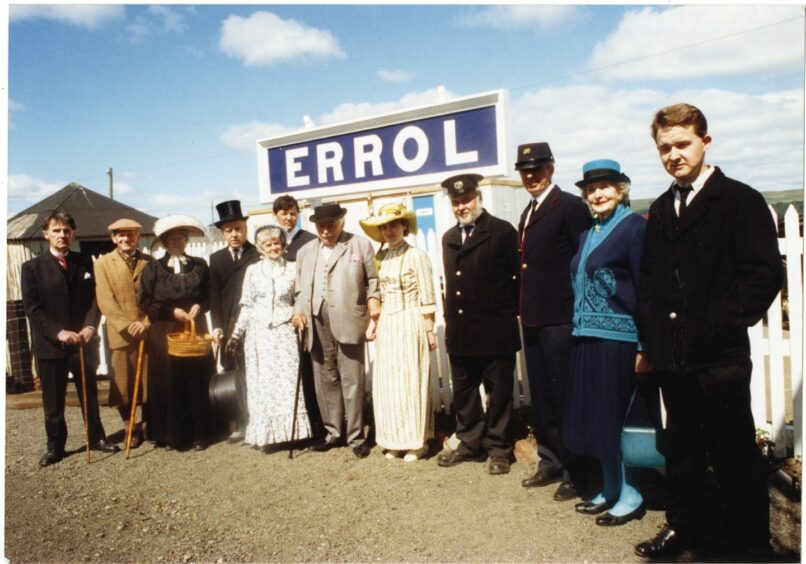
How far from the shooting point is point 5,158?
3201 millimetres

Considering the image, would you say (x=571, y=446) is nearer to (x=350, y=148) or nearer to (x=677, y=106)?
(x=677, y=106)

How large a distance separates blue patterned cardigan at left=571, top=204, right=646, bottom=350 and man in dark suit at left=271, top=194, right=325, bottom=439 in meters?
2.47

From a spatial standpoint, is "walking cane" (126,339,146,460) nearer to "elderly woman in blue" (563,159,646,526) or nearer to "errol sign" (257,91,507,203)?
"errol sign" (257,91,507,203)

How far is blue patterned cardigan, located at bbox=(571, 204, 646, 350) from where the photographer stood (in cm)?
309

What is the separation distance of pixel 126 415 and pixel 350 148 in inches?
130

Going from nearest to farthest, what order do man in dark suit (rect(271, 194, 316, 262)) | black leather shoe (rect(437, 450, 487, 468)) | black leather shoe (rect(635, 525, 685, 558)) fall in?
1. black leather shoe (rect(635, 525, 685, 558))
2. black leather shoe (rect(437, 450, 487, 468))
3. man in dark suit (rect(271, 194, 316, 262))

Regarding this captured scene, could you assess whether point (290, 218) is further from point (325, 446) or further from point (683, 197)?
point (683, 197)

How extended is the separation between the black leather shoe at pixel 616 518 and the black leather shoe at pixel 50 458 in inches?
173

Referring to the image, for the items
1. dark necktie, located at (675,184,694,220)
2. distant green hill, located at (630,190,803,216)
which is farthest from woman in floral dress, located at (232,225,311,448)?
dark necktie, located at (675,184,694,220)

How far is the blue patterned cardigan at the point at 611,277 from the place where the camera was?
309 centimetres

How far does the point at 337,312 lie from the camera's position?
4664 millimetres

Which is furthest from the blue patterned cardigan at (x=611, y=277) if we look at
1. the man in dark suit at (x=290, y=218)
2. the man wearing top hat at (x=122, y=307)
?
the man wearing top hat at (x=122, y=307)

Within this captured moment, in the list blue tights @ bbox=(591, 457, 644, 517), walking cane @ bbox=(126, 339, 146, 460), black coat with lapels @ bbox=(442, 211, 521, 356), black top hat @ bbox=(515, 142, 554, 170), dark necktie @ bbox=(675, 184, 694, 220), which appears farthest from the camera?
walking cane @ bbox=(126, 339, 146, 460)

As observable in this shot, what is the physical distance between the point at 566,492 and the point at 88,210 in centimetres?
A: 1389
